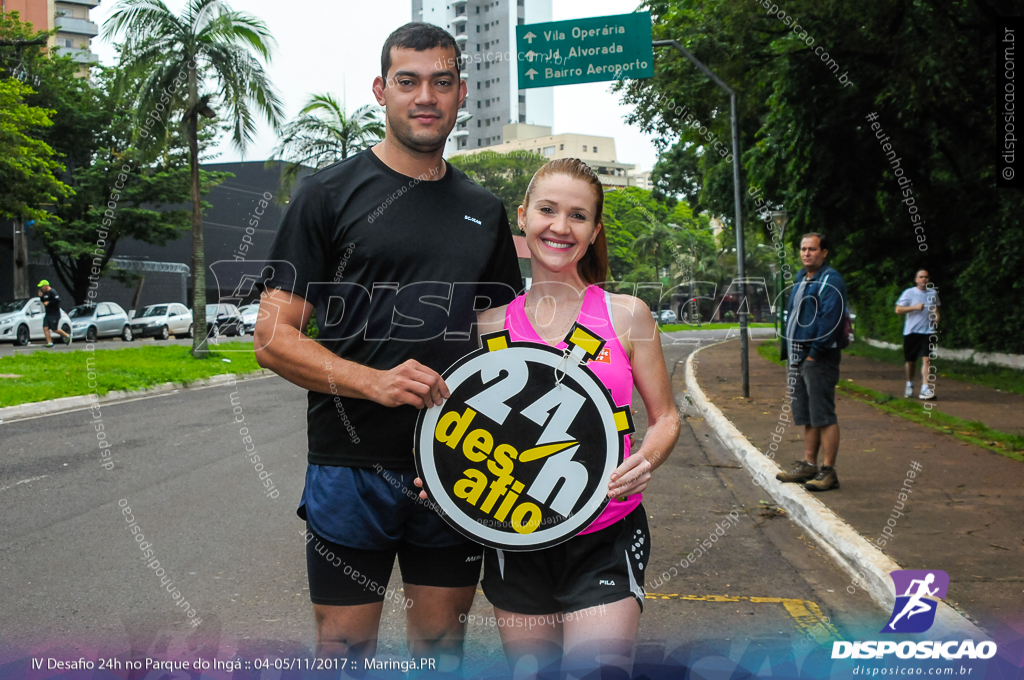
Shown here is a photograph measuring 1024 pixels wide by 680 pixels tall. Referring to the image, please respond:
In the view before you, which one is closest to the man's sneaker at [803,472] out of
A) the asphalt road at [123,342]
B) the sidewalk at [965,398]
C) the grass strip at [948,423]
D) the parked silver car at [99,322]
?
the grass strip at [948,423]

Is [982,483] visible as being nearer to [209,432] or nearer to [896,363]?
[209,432]

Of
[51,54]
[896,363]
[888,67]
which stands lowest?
[896,363]

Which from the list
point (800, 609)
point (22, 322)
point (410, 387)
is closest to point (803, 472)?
point (800, 609)

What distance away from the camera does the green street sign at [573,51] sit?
10.9 meters

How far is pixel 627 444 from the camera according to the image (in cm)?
202

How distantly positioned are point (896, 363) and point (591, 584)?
66.3 feet

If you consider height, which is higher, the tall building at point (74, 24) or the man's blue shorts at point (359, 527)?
the tall building at point (74, 24)

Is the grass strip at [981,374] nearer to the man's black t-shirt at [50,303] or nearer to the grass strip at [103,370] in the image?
the grass strip at [103,370]

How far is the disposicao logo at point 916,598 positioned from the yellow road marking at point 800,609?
Answer: 295mm

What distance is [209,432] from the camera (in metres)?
10.1

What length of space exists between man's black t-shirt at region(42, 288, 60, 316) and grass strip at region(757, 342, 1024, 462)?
20.1 metres

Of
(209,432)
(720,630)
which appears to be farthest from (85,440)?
(720,630)

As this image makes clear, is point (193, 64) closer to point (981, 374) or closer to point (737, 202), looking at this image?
point (737, 202)

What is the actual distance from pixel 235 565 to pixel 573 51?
820 cm
